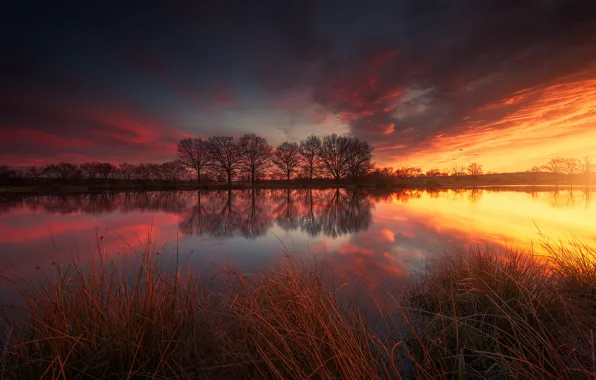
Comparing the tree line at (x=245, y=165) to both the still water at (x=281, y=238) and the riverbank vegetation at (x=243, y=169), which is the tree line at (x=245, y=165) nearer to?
the riverbank vegetation at (x=243, y=169)

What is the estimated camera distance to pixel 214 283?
13.5 ft

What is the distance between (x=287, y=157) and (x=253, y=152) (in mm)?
7985

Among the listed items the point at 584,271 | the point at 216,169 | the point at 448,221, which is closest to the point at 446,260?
the point at 584,271

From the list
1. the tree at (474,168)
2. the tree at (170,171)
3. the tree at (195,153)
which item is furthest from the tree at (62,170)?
the tree at (474,168)

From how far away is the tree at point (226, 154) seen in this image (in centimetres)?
4369

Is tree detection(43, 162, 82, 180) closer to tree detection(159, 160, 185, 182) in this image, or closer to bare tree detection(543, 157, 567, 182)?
tree detection(159, 160, 185, 182)

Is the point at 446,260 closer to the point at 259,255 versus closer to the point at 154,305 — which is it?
the point at 259,255

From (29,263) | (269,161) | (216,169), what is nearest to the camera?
(29,263)

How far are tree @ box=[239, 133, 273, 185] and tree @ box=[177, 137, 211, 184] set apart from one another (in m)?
6.79

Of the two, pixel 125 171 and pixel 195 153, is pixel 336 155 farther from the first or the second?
pixel 125 171

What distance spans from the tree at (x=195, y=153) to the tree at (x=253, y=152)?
6.79m

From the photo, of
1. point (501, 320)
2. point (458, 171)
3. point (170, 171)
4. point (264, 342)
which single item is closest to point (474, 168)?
point (458, 171)

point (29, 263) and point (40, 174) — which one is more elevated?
point (40, 174)

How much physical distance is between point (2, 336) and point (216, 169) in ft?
146
